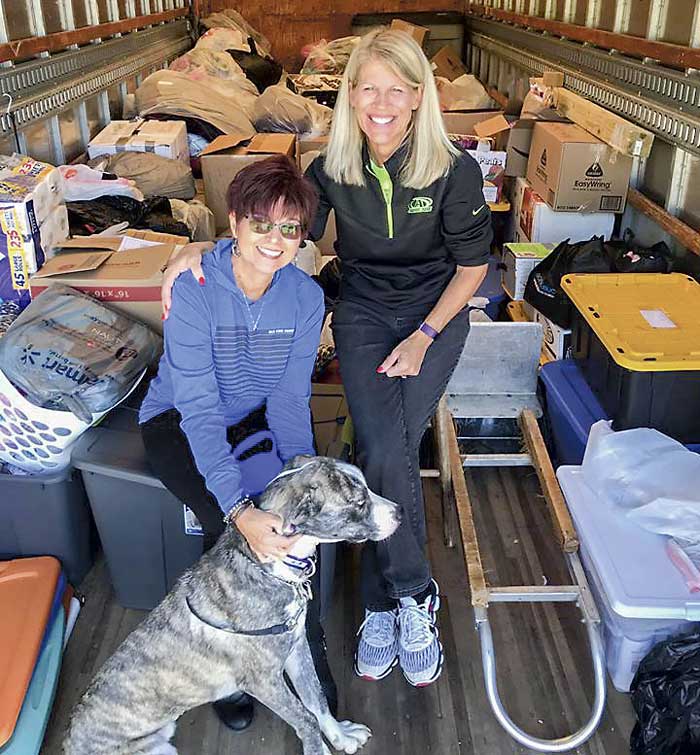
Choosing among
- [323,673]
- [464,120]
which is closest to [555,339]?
[323,673]

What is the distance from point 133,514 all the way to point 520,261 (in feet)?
6.46

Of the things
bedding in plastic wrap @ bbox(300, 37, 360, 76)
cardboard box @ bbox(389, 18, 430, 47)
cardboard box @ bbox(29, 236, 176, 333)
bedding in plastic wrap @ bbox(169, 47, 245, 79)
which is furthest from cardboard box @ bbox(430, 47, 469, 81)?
cardboard box @ bbox(29, 236, 176, 333)

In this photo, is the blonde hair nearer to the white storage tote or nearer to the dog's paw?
the white storage tote

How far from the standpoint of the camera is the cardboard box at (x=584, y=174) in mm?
3246

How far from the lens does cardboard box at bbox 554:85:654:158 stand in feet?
9.79

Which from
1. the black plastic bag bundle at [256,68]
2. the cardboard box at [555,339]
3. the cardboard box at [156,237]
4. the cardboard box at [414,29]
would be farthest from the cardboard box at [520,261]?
the cardboard box at [414,29]

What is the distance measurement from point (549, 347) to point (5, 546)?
1953mm

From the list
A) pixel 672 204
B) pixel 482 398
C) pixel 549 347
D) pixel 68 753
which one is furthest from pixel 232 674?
pixel 672 204

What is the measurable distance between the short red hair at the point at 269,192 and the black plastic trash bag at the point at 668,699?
122 cm

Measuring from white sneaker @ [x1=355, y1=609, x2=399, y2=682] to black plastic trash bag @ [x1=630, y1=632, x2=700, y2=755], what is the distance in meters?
0.57

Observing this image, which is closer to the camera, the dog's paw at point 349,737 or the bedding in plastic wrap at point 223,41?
the dog's paw at point 349,737

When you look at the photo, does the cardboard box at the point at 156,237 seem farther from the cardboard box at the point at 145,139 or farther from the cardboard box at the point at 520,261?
the cardboard box at the point at 520,261

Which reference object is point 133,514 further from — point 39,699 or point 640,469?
point 640,469

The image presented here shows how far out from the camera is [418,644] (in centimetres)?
188
